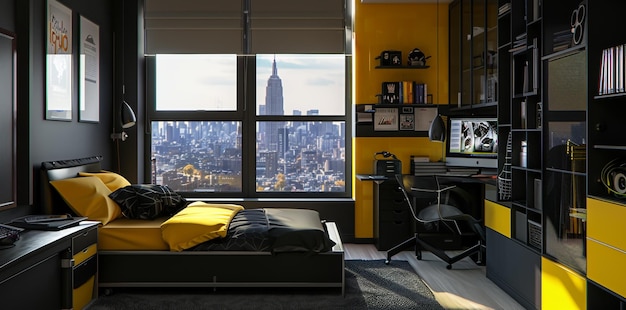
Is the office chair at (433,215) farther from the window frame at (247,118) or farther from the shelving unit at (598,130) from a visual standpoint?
the shelving unit at (598,130)

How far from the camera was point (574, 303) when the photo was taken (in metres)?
3.11

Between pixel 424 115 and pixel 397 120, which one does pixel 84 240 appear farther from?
pixel 424 115

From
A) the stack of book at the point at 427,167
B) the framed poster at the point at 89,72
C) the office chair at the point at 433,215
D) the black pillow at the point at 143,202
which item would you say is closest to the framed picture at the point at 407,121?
the stack of book at the point at 427,167

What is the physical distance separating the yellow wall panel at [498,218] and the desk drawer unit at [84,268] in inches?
113

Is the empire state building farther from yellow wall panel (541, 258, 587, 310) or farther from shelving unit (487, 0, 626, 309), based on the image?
yellow wall panel (541, 258, 587, 310)

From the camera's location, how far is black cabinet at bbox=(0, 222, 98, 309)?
9.48 feet

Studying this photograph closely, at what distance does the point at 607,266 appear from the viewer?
109 inches

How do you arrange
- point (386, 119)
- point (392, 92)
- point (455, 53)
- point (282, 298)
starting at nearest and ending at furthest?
point (282, 298), point (455, 53), point (392, 92), point (386, 119)

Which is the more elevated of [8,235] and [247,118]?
[247,118]

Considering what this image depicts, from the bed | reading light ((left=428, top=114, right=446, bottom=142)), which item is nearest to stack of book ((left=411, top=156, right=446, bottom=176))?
reading light ((left=428, top=114, right=446, bottom=142))

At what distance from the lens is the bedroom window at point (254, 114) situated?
6.16m

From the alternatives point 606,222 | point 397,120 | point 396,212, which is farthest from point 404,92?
point 606,222

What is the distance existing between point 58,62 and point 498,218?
361 centimetres

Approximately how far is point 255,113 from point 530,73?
127 inches
